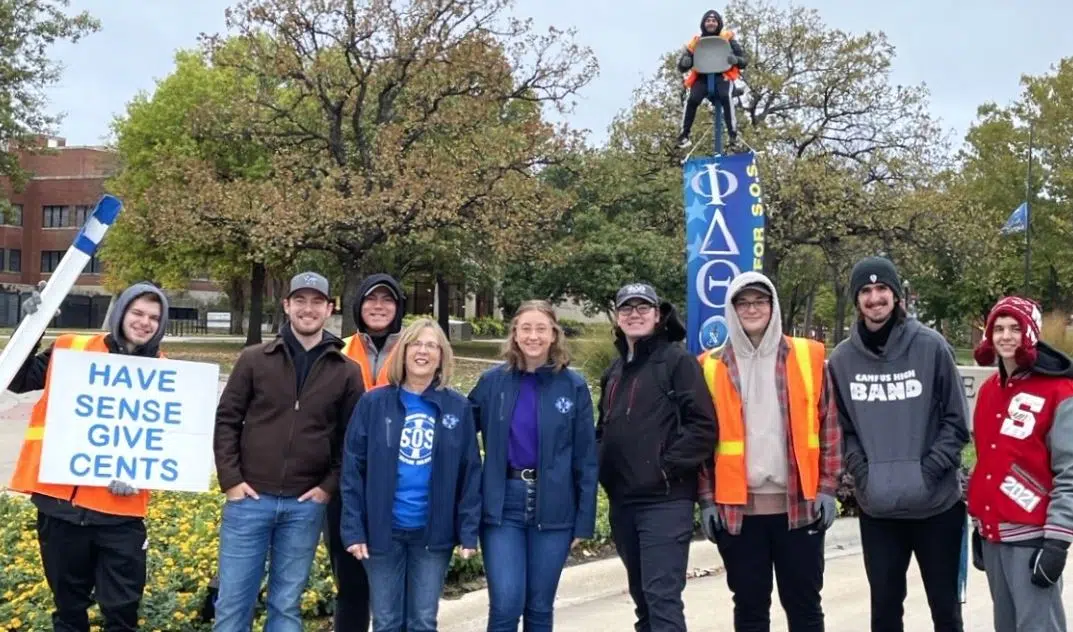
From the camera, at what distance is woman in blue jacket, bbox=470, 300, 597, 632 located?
13.9ft

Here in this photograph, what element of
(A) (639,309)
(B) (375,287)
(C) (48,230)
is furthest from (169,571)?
(C) (48,230)

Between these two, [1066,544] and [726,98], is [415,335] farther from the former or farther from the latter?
[726,98]

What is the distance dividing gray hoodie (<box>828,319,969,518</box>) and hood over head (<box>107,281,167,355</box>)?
317cm

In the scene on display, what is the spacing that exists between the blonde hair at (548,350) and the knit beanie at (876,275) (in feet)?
4.42

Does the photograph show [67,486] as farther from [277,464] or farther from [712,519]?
[712,519]

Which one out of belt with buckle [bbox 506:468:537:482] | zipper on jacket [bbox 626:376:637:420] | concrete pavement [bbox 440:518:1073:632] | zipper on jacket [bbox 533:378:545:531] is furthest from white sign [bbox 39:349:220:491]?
zipper on jacket [bbox 626:376:637:420]

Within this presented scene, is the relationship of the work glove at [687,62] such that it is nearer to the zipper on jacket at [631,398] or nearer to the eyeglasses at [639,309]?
the eyeglasses at [639,309]

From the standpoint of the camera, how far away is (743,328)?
14.4 ft

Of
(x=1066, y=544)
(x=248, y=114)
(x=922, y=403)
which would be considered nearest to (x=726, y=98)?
(x=922, y=403)

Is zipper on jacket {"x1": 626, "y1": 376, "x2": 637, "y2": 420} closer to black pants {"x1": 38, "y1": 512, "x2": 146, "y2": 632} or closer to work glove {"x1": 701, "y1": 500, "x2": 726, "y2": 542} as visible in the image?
work glove {"x1": 701, "y1": 500, "x2": 726, "y2": 542}

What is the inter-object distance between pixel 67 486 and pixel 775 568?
315cm

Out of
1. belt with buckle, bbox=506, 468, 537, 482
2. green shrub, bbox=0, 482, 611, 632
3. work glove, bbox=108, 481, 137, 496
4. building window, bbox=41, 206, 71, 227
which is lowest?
green shrub, bbox=0, 482, 611, 632

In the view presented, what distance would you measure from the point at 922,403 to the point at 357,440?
2.46 m

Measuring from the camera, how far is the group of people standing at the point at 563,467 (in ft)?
13.6
